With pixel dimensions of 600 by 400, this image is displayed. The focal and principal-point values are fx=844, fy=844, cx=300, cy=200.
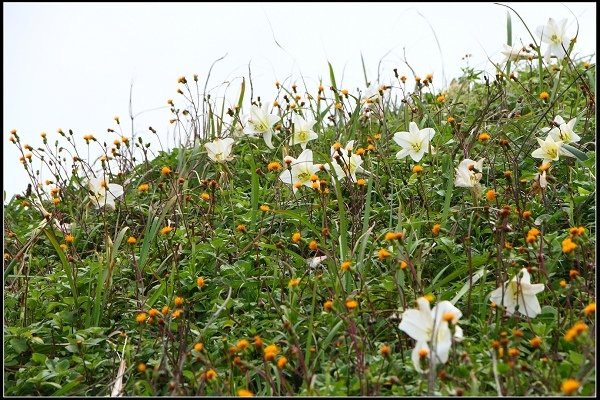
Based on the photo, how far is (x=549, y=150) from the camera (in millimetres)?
3498

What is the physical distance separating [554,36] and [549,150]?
0.87 metres

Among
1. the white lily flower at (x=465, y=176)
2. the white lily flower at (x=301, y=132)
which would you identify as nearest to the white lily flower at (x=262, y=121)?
the white lily flower at (x=301, y=132)

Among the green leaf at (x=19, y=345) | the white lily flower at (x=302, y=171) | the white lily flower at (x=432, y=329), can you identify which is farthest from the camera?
the white lily flower at (x=302, y=171)

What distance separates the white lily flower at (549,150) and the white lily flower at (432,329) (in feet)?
4.49

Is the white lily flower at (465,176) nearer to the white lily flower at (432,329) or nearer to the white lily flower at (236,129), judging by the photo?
the white lily flower at (432,329)

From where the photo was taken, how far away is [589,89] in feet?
13.9

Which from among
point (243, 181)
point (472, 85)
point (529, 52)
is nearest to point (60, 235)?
point (243, 181)

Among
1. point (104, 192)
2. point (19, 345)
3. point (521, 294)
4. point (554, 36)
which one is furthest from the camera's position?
point (104, 192)

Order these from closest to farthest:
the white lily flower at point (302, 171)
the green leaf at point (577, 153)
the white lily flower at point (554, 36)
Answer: the green leaf at point (577, 153) → the white lily flower at point (302, 171) → the white lily flower at point (554, 36)

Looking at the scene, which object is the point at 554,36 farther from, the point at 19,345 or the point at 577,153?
the point at 19,345

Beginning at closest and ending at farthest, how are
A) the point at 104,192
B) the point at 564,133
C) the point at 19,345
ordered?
the point at 19,345 < the point at 564,133 < the point at 104,192

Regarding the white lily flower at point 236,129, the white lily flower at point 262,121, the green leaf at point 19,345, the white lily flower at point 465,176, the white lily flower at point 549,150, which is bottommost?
the green leaf at point 19,345

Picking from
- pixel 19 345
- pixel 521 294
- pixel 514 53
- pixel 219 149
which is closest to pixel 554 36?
pixel 514 53

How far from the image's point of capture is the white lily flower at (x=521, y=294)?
2.54 meters
